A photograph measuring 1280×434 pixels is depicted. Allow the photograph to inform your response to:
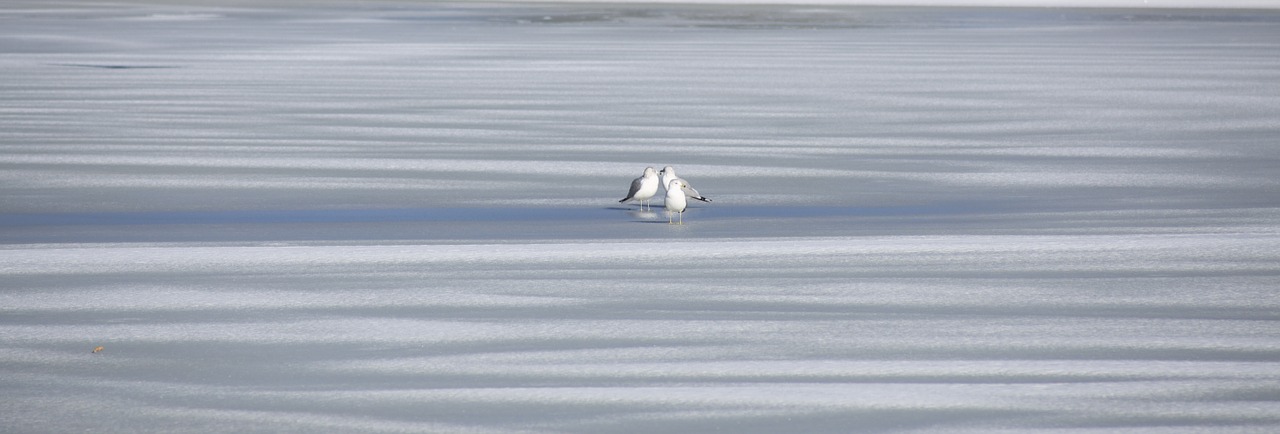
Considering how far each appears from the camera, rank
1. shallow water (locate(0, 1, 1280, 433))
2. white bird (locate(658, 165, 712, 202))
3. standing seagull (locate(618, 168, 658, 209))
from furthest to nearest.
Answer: standing seagull (locate(618, 168, 658, 209)) < white bird (locate(658, 165, 712, 202)) < shallow water (locate(0, 1, 1280, 433))

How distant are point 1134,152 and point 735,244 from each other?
4085 mm

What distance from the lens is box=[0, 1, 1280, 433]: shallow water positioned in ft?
13.8

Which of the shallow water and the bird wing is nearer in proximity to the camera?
the shallow water

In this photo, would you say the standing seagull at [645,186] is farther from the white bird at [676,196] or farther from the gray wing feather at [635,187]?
the white bird at [676,196]

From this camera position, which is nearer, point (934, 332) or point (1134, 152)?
point (934, 332)

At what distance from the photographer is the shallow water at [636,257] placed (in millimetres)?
4219

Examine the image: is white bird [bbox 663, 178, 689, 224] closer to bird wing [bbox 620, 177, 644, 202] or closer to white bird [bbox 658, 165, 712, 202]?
white bird [bbox 658, 165, 712, 202]

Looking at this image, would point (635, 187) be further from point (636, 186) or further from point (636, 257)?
point (636, 257)

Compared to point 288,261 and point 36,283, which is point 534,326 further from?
point 36,283

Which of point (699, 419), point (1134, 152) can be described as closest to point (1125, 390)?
point (699, 419)

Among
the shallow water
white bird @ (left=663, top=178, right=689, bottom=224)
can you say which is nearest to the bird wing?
the shallow water

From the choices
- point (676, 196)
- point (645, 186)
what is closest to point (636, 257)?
point (676, 196)

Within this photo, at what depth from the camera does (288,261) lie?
6055 mm

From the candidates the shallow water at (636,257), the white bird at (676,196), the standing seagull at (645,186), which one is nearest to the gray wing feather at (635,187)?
the standing seagull at (645,186)
